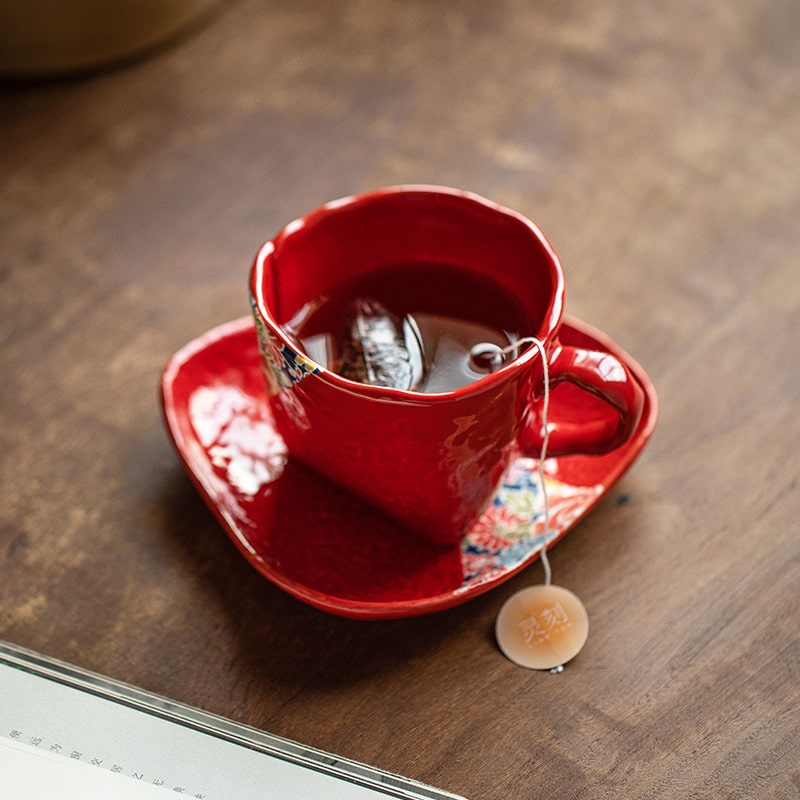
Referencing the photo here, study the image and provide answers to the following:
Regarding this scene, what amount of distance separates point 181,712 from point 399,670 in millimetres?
122

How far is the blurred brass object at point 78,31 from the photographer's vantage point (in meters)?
0.86

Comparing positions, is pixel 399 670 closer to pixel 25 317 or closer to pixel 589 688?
pixel 589 688

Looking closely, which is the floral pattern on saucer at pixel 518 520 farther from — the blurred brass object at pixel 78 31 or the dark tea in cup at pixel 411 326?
the blurred brass object at pixel 78 31

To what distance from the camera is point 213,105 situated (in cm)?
91

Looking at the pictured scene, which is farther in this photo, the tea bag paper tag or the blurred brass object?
the blurred brass object

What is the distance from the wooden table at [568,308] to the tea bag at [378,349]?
0.14 meters

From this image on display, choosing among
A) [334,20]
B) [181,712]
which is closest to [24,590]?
[181,712]

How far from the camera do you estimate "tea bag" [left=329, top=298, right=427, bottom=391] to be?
586 mm

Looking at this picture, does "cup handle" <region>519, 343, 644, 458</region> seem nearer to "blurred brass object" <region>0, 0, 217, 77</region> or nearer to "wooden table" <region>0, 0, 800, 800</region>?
"wooden table" <region>0, 0, 800, 800</region>

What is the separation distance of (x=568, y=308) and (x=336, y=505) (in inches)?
9.9

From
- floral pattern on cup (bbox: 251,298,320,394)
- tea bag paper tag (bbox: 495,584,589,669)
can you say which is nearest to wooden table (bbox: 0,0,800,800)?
tea bag paper tag (bbox: 495,584,589,669)

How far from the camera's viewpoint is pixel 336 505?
616 mm

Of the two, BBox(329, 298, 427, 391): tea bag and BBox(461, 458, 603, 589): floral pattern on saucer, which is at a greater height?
BBox(329, 298, 427, 391): tea bag

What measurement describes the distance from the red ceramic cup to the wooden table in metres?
0.08
